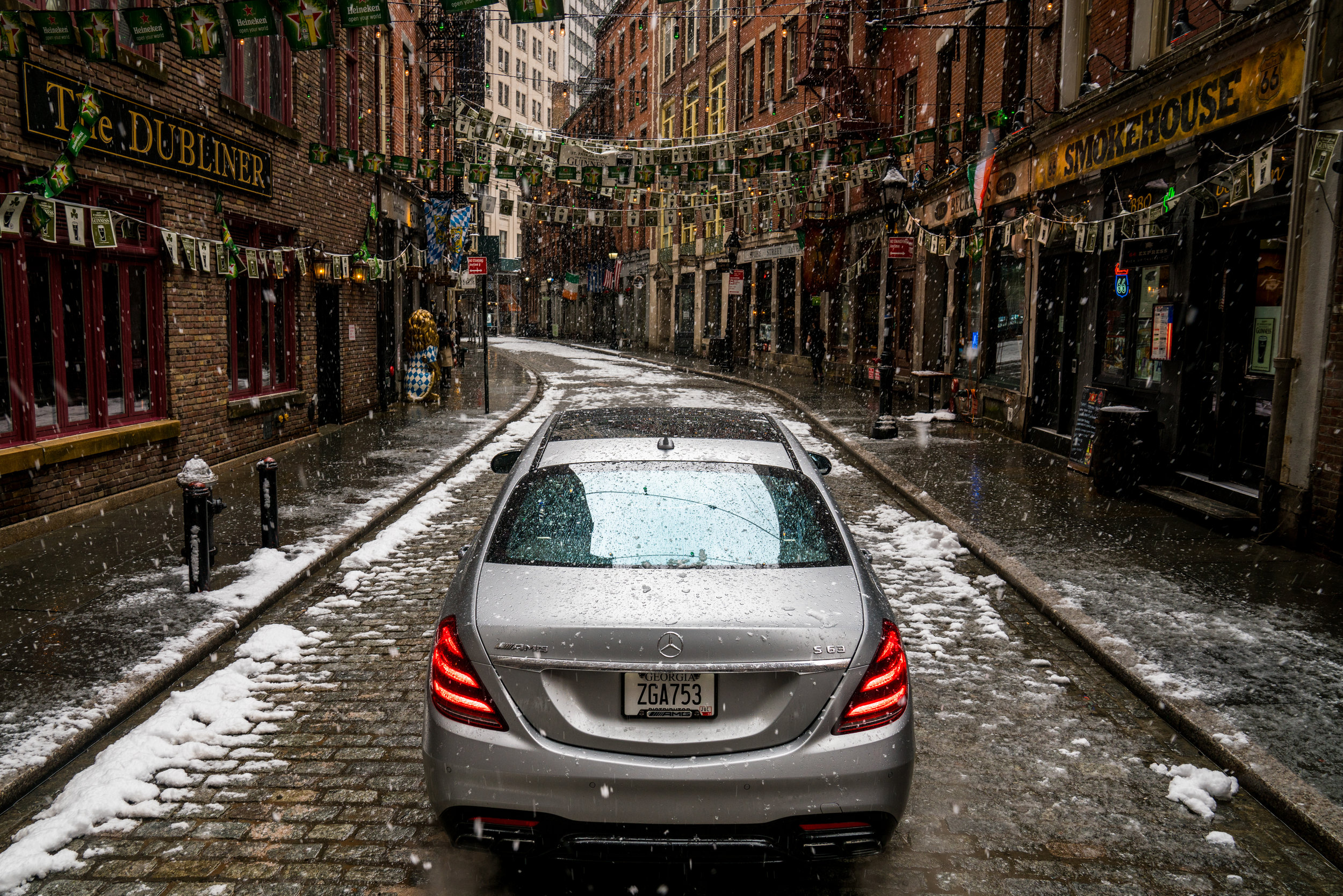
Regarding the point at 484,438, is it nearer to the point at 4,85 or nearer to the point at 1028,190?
the point at 4,85

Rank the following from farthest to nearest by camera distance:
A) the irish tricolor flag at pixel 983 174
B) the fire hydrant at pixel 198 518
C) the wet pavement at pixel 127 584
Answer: the irish tricolor flag at pixel 983 174 → the fire hydrant at pixel 198 518 → the wet pavement at pixel 127 584

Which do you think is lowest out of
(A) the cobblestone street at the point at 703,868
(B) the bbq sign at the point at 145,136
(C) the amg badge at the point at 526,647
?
(A) the cobblestone street at the point at 703,868

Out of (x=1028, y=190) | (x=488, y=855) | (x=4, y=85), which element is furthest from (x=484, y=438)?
(x=488, y=855)

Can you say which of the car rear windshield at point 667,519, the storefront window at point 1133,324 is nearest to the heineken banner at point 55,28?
the car rear windshield at point 667,519

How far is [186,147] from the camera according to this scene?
11.3m

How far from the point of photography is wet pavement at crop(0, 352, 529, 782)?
511 centimetres

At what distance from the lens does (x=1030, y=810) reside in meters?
4.25

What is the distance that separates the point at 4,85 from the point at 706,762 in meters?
8.74

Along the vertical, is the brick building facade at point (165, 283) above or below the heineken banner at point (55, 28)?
below

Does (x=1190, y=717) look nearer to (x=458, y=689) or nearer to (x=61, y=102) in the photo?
(x=458, y=689)

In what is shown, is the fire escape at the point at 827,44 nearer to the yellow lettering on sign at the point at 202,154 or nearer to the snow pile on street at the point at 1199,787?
the yellow lettering on sign at the point at 202,154

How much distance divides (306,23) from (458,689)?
7418 mm

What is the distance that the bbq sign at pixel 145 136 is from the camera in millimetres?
8672

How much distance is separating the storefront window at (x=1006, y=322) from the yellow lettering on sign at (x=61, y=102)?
45.1 feet
